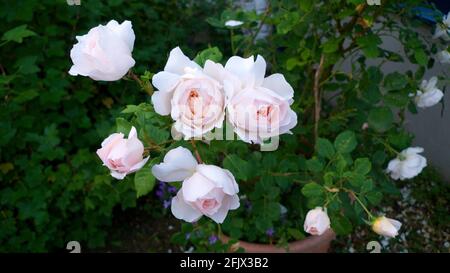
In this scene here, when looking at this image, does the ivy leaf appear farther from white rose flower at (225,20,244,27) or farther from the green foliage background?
the green foliage background

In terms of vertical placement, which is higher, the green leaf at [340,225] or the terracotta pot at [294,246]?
the green leaf at [340,225]

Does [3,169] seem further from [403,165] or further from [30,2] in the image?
[403,165]

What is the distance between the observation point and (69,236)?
215 centimetres

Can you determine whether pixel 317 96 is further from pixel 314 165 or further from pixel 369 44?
pixel 314 165

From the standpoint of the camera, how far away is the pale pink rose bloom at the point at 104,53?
843mm

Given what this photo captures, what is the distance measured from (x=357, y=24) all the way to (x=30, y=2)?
1309 millimetres

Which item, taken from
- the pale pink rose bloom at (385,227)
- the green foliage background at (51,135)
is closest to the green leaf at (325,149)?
the pale pink rose bloom at (385,227)

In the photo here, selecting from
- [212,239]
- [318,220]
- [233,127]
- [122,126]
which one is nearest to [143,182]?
[122,126]

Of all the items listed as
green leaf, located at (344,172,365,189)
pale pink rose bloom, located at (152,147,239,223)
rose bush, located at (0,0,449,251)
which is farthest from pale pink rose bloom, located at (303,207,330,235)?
pale pink rose bloom, located at (152,147,239,223)

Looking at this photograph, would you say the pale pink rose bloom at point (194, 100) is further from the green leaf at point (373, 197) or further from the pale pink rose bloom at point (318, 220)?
the green leaf at point (373, 197)

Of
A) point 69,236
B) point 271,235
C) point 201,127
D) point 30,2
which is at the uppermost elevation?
point 201,127

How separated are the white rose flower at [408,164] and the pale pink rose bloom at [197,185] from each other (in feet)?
2.99
